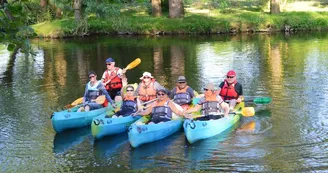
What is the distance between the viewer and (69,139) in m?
10.5

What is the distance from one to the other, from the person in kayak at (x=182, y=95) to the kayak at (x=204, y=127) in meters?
1.10

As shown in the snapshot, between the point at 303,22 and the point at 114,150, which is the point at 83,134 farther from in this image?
the point at 303,22

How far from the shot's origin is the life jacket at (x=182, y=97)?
36.8 feet

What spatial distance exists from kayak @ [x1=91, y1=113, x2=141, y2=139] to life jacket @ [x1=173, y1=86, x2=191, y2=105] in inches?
48.9

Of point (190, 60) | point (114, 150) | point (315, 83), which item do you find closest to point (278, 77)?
point (315, 83)

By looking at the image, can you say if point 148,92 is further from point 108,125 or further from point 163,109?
point 108,125

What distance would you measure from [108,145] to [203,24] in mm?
23843

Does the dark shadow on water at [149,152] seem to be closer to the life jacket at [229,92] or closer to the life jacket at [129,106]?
the life jacket at [129,106]

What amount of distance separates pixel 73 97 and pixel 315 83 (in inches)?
287

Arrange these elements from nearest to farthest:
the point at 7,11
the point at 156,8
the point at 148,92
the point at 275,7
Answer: the point at 7,11, the point at 148,92, the point at 275,7, the point at 156,8

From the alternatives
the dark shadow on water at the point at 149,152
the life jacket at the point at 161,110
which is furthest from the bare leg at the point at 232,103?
the life jacket at the point at 161,110

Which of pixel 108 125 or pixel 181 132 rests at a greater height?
pixel 108 125

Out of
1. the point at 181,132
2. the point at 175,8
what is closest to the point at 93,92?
the point at 181,132

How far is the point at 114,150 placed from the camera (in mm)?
9555
